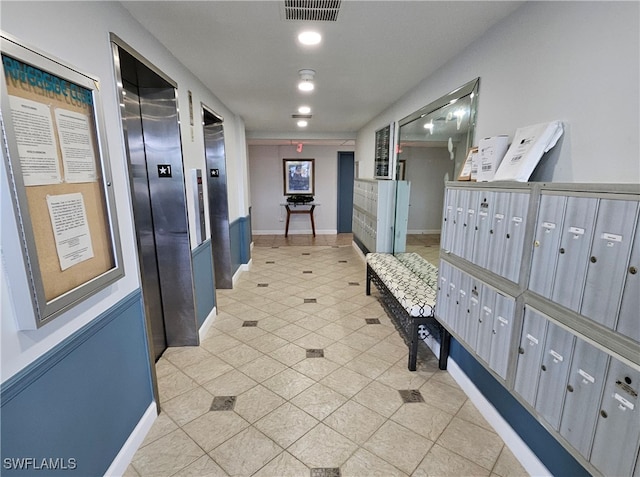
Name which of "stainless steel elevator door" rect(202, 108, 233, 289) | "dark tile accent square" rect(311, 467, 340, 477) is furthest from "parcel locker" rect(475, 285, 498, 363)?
"stainless steel elevator door" rect(202, 108, 233, 289)

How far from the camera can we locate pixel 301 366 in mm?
2594

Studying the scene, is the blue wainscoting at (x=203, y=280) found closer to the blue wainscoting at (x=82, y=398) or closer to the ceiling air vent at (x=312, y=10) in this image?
the blue wainscoting at (x=82, y=398)

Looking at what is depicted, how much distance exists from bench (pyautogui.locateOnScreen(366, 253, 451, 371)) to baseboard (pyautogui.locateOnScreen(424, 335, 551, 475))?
0.61 feet

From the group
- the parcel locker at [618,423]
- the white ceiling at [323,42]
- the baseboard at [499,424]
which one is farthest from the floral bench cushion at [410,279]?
the white ceiling at [323,42]

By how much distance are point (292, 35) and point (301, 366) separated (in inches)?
99.7

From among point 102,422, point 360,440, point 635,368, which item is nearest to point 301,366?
point 360,440

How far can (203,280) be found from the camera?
3178 mm

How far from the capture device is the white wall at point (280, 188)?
8375mm

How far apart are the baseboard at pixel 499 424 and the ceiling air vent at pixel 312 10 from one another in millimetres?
2604

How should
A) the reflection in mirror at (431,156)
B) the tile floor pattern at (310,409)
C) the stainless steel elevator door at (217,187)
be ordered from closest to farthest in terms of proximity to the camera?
the tile floor pattern at (310,409)
the reflection in mirror at (431,156)
the stainless steel elevator door at (217,187)

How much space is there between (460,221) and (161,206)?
234 centimetres

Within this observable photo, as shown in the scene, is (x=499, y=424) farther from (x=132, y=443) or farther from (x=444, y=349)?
(x=132, y=443)

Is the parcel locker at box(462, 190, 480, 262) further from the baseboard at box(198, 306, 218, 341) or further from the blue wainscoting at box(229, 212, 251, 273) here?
the blue wainscoting at box(229, 212, 251, 273)

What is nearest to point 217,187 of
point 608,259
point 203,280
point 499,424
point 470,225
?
point 203,280
